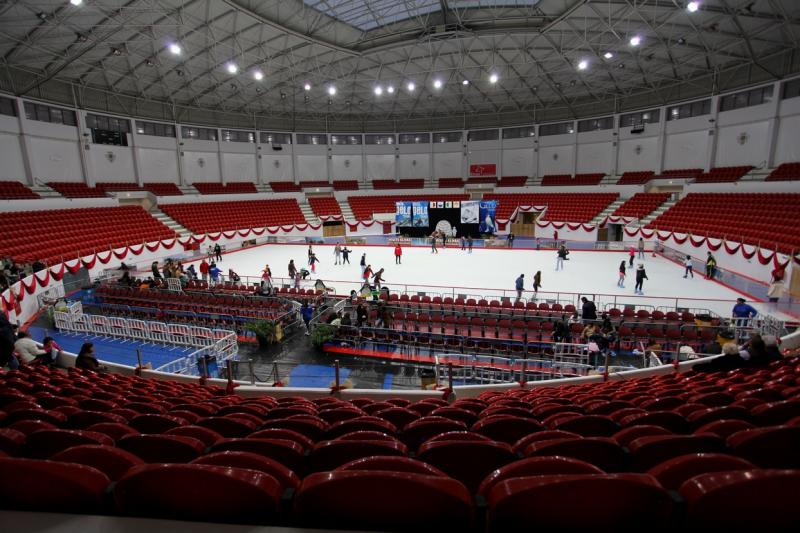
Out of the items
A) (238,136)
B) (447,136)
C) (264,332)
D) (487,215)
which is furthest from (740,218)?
(238,136)

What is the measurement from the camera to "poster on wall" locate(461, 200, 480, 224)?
32688mm

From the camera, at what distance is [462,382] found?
398 inches

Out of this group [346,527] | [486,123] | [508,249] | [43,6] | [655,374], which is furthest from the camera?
[486,123]

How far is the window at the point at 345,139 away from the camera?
45.2 meters

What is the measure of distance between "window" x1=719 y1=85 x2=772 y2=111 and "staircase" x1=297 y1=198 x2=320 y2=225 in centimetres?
3417

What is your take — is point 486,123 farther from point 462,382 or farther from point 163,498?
point 163,498

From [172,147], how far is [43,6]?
695 inches

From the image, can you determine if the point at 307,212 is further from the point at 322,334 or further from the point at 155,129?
the point at 322,334

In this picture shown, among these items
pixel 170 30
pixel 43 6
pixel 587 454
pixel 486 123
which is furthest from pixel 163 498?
pixel 486 123

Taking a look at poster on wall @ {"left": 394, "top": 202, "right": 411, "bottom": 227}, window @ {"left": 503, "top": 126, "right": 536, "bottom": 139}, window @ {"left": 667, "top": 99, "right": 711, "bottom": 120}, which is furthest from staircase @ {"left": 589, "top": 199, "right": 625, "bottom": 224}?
poster on wall @ {"left": 394, "top": 202, "right": 411, "bottom": 227}

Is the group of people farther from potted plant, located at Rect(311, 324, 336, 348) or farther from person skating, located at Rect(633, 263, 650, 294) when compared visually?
person skating, located at Rect(633, 263, 650, 294)

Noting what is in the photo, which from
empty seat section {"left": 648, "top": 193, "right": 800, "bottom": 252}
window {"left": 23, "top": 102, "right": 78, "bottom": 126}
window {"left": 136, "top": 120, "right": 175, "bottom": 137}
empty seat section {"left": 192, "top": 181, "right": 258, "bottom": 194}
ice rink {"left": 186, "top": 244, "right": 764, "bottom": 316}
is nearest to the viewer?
ice rink {"left": 186, "top": 244, "right": 764, "bottom": 316}

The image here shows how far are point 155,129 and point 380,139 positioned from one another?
2273 centimetres

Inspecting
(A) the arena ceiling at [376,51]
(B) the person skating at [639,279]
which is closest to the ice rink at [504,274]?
(B) the person skating at [639,279]
